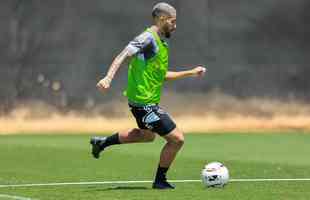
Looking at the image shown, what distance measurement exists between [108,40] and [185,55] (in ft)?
6.18

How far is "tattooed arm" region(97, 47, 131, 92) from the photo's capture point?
10422mm

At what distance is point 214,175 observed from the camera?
36.8 feet

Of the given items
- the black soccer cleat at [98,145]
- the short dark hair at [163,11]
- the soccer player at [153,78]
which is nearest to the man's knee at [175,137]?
the soccer player at [153,78]

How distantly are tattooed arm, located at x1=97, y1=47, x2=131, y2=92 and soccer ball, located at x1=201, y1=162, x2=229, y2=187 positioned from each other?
150 cm

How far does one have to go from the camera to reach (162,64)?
11188 millimetres

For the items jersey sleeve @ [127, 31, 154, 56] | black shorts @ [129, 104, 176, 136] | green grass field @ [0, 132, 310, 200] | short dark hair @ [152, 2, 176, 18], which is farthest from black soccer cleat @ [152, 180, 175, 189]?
short dark hair @ [152, 2, 176, 18]

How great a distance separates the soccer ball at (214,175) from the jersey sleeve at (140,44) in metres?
1.49

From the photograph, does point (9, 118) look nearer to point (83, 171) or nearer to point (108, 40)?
point (108, 40)

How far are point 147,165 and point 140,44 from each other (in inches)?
179

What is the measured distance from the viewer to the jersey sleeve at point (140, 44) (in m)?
10.9

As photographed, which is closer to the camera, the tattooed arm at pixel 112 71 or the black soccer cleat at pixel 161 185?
the tattooed arm at pixel 112 71

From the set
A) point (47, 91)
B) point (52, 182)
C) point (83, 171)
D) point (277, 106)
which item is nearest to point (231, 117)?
point (277, 106)

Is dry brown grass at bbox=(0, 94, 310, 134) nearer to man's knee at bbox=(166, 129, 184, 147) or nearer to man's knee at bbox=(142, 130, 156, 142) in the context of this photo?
man's knee at bbox=(142, 130, 156, 142)

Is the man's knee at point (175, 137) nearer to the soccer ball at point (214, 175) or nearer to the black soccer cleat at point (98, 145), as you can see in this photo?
the soccer ball at point (214, 175)
